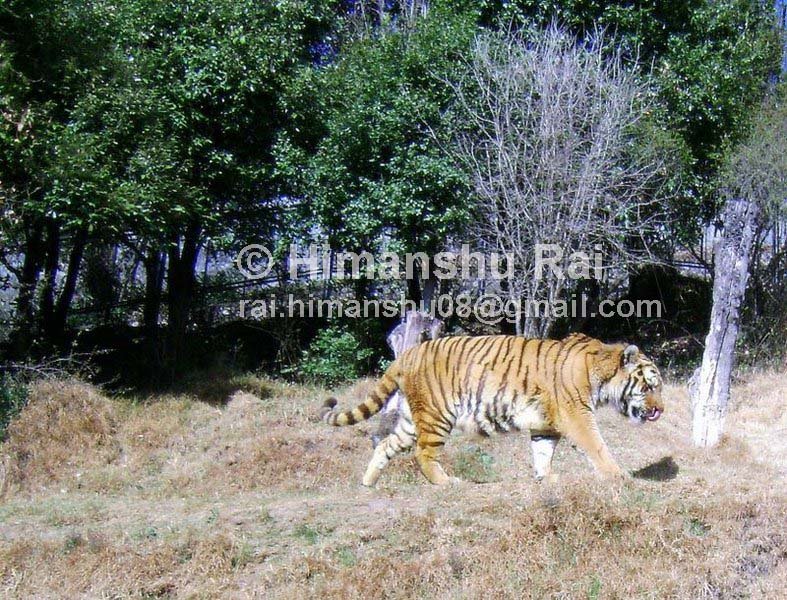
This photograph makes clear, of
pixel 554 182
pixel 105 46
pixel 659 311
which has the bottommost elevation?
pixel 659 311

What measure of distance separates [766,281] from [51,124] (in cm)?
1369

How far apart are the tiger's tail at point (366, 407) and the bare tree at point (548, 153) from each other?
21.9ft

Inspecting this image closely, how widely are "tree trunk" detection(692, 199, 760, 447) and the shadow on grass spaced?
254 cm

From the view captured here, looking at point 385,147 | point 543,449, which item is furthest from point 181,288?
point 543,449

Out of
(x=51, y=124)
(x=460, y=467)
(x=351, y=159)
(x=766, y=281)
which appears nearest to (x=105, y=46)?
(x=51, y=124)

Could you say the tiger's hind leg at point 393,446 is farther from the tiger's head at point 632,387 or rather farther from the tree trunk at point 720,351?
the tree trunk at point 720,351

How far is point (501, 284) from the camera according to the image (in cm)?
1822

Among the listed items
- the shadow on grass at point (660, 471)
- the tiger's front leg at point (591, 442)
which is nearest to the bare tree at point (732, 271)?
the shadow on grass at point (660, 471)

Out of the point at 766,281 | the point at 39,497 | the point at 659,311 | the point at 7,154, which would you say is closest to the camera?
the point at 39,497

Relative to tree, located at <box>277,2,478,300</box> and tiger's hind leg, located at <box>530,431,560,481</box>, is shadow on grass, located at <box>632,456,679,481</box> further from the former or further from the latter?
tree, located at <box>277,2,478,300</box>

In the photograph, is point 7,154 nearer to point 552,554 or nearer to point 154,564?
point 154,564

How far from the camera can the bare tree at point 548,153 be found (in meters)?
16.3

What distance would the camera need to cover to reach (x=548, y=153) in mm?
16281

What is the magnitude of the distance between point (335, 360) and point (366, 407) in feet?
26.9
